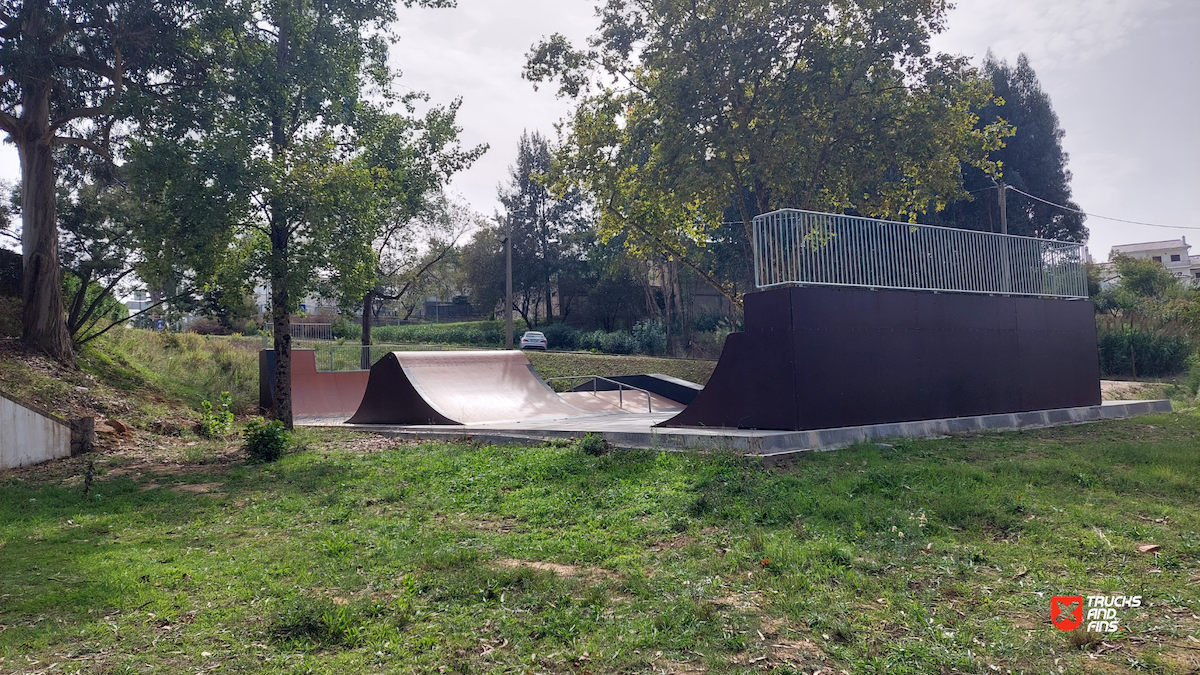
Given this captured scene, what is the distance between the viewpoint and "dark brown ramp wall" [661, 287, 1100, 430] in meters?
8.20

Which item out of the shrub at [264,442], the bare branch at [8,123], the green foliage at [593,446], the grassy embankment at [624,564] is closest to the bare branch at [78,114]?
the bare branch at [8,123]

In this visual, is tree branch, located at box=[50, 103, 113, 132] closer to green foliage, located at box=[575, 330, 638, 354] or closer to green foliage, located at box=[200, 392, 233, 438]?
green foliage, located at box=[200, 392, 233, 438]

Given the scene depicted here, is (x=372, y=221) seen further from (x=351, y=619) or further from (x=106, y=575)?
(x=351, y=619)

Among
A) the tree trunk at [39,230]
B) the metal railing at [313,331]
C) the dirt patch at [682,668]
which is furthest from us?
the metal railing at [313,331]

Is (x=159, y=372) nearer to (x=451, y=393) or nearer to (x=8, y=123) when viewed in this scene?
(x=8, y=123)

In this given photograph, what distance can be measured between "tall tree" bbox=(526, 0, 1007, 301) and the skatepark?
2.73 metres

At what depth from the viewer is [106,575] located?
14.4ft

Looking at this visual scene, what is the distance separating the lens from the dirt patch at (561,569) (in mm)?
4207

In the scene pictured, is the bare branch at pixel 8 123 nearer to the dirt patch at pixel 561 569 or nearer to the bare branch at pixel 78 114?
the bare branch at pixel 78 114

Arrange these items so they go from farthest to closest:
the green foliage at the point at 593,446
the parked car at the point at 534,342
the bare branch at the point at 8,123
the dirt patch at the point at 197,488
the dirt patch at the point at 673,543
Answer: the parked car at the point at 534,342
the bare branch at the point at 8,123
the green foliage at the point at 593,446
the dirt patch at the point at 197,488
the dirt patch at the point at 673,543

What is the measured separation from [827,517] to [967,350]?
5.92 meters

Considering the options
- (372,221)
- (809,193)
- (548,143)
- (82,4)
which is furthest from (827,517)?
(548,143)

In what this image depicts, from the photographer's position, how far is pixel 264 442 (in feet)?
31.2

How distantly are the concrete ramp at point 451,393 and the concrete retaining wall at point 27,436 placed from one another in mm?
5092
